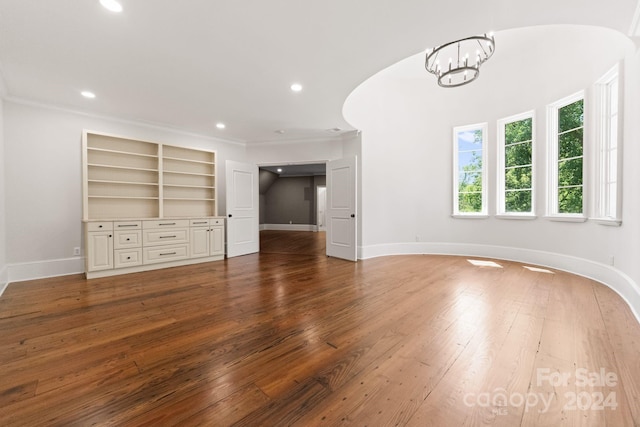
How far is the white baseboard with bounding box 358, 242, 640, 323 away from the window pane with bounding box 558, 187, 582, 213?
732mm

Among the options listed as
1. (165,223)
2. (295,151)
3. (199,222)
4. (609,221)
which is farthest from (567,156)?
(165,223)

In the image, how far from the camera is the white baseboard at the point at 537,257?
2.77 meters

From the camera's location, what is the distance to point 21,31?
7.10ft

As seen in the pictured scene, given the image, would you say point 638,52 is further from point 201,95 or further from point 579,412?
point 201,95

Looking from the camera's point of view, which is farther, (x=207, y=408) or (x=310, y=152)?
(x=310, y=152)

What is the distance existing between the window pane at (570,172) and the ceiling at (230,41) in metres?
2.26

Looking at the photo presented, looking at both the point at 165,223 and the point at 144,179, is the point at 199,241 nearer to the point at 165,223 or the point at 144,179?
the point at 165,223

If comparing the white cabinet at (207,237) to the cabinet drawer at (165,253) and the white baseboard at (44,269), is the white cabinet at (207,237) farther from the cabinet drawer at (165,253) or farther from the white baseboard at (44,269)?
the white baseboard at (44,269)

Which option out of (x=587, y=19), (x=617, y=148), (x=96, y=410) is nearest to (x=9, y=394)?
(x=96, y=410)

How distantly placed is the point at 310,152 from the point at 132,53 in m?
3.60

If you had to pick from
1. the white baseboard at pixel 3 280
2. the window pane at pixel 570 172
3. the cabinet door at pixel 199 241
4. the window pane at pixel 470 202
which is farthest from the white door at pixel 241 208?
the window pane at pixel 570 172

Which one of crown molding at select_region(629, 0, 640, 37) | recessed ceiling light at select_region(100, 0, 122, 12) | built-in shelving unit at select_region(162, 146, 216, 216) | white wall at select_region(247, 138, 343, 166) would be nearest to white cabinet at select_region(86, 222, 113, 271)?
built-in shelving unit at select_region(162, 146, 216, 216)

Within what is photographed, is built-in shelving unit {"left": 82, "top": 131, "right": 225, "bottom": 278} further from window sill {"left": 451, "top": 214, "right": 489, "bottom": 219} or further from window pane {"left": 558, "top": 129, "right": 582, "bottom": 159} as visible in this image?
window pane {"left": 558, "top": 129, "right": 582, "bottom": 159}

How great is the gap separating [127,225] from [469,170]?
6.36m
